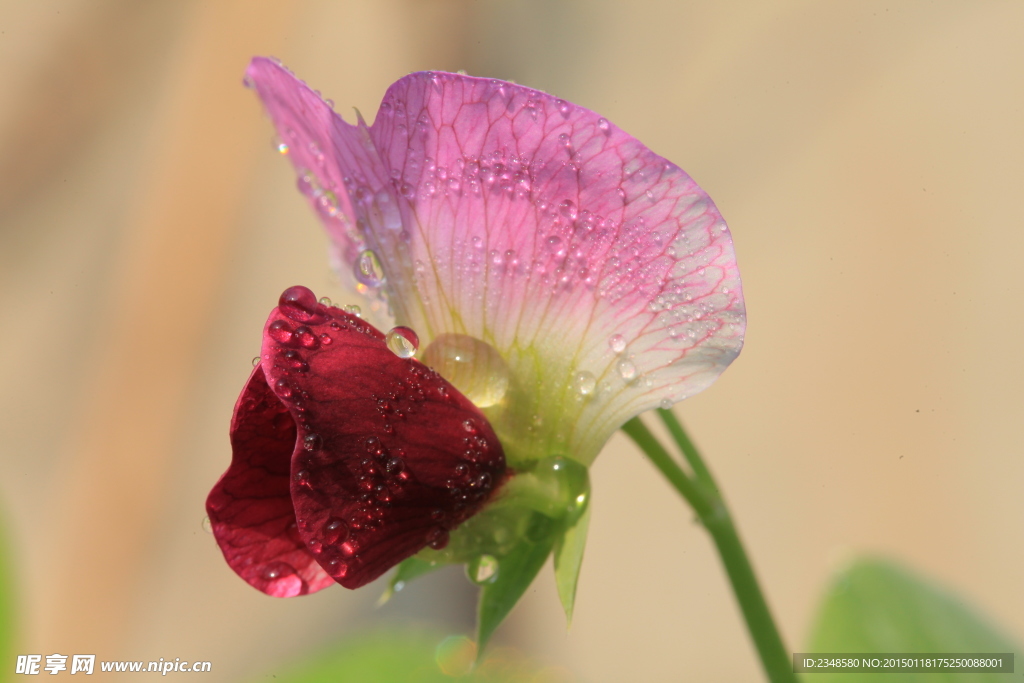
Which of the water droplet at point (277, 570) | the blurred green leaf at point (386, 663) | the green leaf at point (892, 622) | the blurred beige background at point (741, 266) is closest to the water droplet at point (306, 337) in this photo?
the water droplet at point (277, 570)

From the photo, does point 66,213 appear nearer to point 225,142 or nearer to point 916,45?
point 225,142

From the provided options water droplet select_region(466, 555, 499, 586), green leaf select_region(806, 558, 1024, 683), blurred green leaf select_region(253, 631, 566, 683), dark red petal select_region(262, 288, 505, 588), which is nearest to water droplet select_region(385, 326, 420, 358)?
dark red petal select_region(262, 288, 505, 588)

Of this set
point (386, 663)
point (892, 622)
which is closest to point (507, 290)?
point (892, 622)

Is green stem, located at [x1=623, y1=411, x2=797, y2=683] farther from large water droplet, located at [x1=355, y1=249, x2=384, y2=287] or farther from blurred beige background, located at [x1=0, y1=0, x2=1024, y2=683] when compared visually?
blurred beige background, located at [x1=0, y1=0, x2=1024, y2=683]

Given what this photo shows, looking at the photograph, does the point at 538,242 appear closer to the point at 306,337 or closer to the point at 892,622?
the point at 306,337

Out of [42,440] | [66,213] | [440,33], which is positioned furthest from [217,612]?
[440,33]
